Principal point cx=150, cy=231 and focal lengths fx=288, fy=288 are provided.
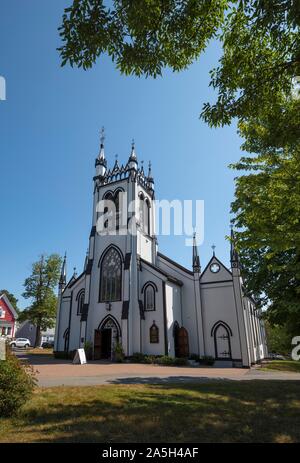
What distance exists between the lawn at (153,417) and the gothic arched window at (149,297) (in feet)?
58.3

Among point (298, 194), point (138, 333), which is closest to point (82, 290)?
point (138, 333)

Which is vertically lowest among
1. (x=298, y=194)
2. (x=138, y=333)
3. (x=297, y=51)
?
(x=138, y=333)

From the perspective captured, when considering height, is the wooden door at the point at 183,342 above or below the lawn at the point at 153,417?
above

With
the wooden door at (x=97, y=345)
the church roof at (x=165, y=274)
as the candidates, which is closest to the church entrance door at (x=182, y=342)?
the church roof at (x=165, y=274)

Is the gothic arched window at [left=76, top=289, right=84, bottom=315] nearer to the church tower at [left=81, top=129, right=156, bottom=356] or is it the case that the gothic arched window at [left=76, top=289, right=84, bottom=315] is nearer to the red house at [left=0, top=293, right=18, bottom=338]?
the church tower at [left=81, top=129, right=156, bottom=356]

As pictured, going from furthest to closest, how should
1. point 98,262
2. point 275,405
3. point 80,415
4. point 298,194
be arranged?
1. point 98,262
2. point 275,405
3. point 298,194
4. point 80,415

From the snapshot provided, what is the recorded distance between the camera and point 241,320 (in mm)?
26938

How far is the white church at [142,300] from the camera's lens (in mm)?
27078

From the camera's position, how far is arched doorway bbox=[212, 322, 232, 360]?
27047 millimetres

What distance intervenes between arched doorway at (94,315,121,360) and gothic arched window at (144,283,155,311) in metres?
3.45

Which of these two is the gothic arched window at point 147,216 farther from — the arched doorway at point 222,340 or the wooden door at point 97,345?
the arched doorway at point 222,340

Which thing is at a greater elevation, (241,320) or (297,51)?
(297,51)

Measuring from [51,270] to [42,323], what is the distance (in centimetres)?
838
